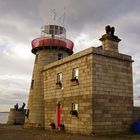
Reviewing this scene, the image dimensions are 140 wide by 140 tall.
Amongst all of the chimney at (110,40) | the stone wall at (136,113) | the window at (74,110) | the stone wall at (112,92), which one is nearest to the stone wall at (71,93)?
the window at (74,110)

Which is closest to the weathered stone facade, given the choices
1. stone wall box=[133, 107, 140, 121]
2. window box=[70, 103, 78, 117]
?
window box=[70, 103, 78, 117]

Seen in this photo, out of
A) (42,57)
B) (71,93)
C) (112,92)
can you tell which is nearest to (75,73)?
(71,93)

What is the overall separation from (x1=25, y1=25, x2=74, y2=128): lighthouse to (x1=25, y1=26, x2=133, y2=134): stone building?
355 centimetres

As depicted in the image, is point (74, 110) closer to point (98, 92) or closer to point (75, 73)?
point (98, 92)

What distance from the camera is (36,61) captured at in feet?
102

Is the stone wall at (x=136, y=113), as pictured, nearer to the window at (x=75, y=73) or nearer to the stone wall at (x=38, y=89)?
the window at (x=75, y=73)

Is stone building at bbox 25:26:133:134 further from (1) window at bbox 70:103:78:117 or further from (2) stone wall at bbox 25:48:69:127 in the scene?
(2) stone wall at bbox 25:48:69:127

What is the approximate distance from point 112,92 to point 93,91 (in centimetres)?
207

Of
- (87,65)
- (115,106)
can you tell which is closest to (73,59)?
(87,65)

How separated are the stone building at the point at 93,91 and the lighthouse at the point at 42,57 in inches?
140

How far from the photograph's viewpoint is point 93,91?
778 inches

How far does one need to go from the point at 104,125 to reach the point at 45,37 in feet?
48.7

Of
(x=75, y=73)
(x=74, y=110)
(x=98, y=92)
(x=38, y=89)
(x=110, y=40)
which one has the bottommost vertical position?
(x=74, y=110)

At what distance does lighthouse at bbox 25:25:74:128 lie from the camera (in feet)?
96.0
